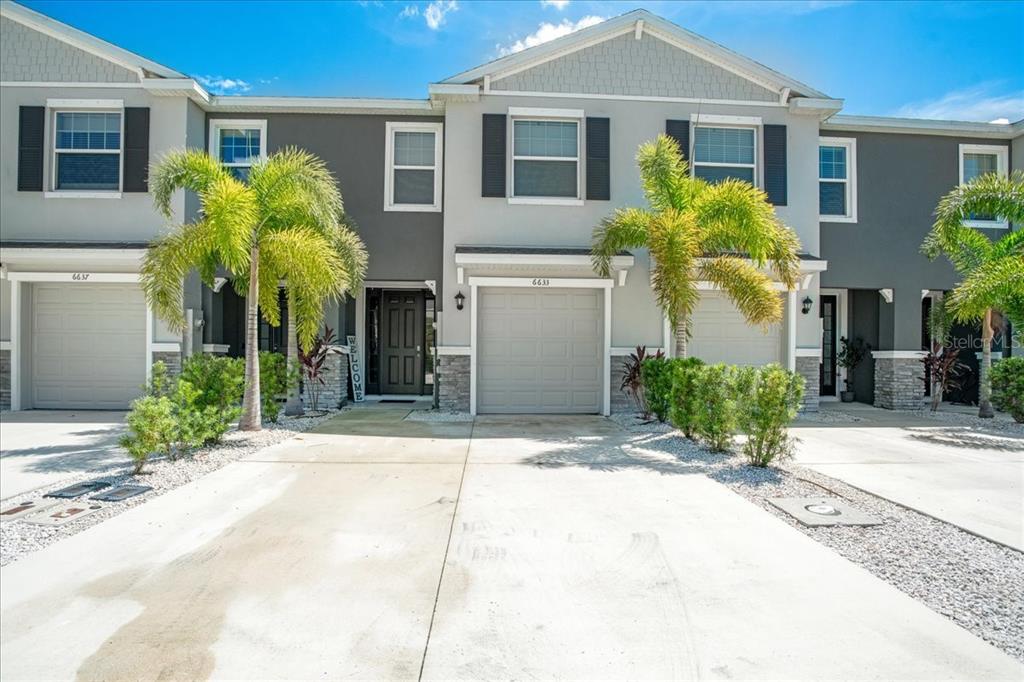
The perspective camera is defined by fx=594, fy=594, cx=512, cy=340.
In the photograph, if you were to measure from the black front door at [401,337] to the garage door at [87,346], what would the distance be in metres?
4.92

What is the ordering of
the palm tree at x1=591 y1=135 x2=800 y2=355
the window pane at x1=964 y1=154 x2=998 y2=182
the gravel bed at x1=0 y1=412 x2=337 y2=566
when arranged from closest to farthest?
the gravel bed at x1=0 y1=412 x2=337 y2=566
the palm tree at x1=591 y1=135 x2=800 y2=355
the window pane at x1=964 y1=154 x2=998 y2=182

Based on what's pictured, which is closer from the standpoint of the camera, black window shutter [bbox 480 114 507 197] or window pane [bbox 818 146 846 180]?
black window shutter [bbox 480 114 507 197]

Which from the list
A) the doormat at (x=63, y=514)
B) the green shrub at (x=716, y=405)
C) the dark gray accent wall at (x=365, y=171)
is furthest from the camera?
the dark gray accent wall at (x=365, y=171)

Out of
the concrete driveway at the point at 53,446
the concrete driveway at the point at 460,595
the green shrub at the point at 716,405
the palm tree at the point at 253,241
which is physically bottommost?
the concrete driveway at the point at 460,595

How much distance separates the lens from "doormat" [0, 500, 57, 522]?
5.15m

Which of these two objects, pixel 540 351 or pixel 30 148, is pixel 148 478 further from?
pixel 30 148

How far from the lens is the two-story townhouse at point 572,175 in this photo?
38.1ft

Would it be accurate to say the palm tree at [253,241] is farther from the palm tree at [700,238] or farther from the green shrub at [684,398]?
the green shrub at [684,398]

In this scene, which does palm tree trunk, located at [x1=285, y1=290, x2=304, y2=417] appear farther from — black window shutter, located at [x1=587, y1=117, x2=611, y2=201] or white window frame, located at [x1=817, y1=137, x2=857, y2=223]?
white window frame, located at [x1=817, y1=137, x2=857, y2=223]

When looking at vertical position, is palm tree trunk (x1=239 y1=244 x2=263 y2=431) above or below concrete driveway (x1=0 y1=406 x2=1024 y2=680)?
above

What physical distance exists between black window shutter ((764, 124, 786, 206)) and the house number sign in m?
9.47

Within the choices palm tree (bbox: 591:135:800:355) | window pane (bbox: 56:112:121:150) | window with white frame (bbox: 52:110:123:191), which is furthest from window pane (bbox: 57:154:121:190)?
palm tree (bbox: 591:135:800:355)

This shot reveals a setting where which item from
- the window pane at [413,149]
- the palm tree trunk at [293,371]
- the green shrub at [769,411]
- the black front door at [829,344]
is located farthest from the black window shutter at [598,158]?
the black front door at [829,344]

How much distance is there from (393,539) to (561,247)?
8010 millimetres
